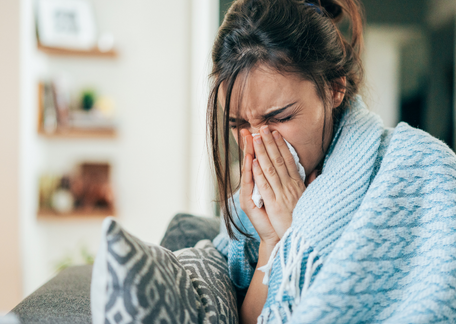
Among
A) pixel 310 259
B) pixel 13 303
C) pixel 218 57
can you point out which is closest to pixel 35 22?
pixel 13 303

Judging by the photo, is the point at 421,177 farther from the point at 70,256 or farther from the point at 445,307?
the point at 70,256

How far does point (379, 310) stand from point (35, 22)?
236 cm

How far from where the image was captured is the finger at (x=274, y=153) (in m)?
0.77

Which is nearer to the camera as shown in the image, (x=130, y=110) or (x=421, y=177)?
(x=421, y=177)

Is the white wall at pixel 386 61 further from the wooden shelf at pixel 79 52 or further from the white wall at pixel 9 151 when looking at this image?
the white wall at pixel 9 151

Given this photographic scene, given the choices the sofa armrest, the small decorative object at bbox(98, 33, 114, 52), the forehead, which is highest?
the small decorative object at bbox(98, 33, 114, 52)

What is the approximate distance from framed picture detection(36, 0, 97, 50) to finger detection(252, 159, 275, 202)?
1.85 m

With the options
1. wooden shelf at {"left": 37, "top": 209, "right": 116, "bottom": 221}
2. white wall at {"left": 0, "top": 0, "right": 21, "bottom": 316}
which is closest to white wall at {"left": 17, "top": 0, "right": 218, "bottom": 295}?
wooden shelf at {"left": 37, "top": 209, "right": 116, "bottom": 221}

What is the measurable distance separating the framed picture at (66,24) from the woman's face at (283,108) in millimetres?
1799

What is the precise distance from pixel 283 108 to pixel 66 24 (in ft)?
6.48

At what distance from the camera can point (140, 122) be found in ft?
7.70

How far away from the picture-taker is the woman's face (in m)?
0.73

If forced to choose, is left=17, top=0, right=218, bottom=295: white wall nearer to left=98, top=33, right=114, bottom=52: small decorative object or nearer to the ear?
left=98, top=33, right=114, bottom=52: small decorative object

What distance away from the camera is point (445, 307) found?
543 mm
